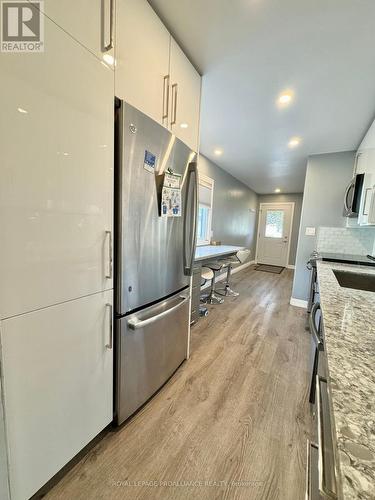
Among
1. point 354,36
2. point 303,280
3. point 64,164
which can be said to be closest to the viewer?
point 64,164

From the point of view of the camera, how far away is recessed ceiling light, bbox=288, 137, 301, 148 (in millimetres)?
2892

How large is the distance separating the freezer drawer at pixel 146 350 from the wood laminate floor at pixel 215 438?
6.6 inches

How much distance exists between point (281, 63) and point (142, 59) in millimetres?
1082

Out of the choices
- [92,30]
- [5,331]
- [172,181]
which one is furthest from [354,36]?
[5,331]

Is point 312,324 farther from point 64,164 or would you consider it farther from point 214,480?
point 64,164

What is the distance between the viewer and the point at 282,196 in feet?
23.4

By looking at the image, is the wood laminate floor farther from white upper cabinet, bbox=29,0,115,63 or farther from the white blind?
the white blind

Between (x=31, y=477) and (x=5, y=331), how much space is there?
2.23ft

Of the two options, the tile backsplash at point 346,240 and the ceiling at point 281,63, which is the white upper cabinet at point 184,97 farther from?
the tile backsplash at point 346,240

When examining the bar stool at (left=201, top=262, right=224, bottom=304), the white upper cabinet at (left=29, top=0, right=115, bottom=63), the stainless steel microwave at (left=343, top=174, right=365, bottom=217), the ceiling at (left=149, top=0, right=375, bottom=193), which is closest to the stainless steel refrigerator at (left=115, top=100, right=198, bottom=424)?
the white upper cabinet at (left=29, top=0, right=115, bottom=63)

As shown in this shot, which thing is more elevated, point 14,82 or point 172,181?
point 14,82

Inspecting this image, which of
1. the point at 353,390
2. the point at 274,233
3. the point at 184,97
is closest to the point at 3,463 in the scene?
the point at 353,390

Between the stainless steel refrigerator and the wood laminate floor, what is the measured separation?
19cm

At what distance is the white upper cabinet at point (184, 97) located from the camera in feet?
4.80
